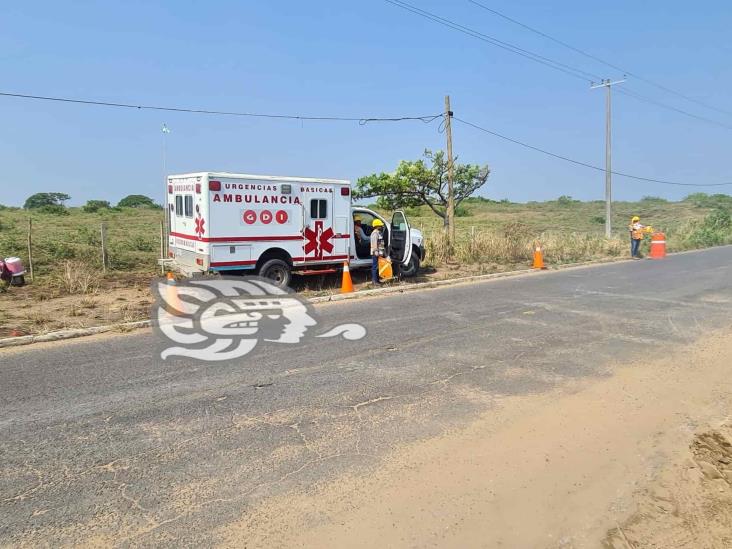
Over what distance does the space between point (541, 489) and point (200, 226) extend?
29.5ft

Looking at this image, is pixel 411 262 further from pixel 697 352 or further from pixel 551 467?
pixel 551 467

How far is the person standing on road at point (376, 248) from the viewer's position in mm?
12984

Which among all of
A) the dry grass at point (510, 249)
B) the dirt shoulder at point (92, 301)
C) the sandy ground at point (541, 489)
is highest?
the dry grass at point (510, 249)

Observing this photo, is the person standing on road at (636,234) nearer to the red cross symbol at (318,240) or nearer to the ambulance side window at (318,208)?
the red cross symbol at (318,240)

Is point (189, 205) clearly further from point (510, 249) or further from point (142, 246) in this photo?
point (510, 249)

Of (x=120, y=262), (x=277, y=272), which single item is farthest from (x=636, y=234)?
(x=120, y=262)

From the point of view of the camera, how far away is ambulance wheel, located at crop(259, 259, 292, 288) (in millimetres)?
11820

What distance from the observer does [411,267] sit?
575 inches

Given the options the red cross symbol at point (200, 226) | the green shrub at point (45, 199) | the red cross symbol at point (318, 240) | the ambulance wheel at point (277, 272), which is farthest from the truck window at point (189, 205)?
the green shrub at point (45, 199)

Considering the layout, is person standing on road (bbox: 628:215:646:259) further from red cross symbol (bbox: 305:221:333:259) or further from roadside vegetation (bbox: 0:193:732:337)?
red cross symbol (bbox: 305:221:333:259)

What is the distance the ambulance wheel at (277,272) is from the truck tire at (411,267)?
3.51 metres

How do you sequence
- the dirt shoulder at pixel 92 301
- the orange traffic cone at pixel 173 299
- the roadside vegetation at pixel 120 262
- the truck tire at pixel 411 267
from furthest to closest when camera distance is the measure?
the truck tire at pixel 411 267 < the orange traffic cone at pixel 173 299 < the roadside vegetation at pixel 120 262 < the dirt shoulder at pixel 92 301

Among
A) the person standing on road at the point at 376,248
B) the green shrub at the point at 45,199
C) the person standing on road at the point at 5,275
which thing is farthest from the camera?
the green shrub at the point at 45,199

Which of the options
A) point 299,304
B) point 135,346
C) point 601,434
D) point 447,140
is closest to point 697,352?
point 601,434
